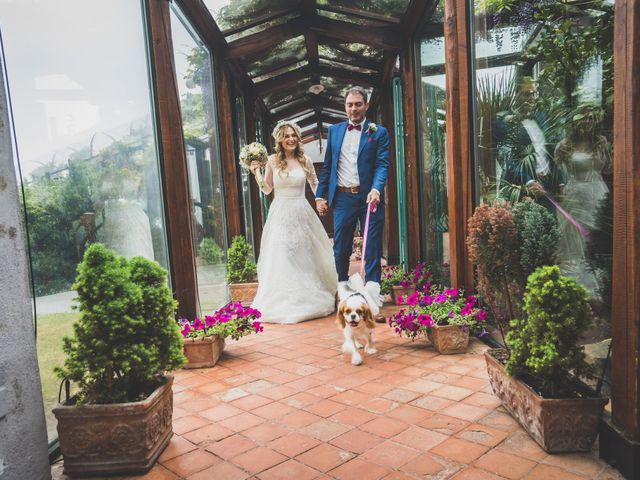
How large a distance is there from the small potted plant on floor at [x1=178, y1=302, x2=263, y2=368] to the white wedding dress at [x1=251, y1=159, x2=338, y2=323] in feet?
3.25

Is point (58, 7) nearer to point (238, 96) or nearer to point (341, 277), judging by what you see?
point (341, 277)

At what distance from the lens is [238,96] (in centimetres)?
717

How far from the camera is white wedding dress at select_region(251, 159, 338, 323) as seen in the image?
451 centimetres

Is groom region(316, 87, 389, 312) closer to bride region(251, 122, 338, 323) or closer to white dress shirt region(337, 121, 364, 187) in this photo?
white dress shirt region(337, 121, 364, 187)

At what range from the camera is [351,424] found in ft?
7.04

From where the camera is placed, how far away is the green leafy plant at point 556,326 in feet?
5.70

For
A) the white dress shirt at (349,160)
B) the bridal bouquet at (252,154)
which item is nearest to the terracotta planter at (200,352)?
the white dress shirt at (349,160)

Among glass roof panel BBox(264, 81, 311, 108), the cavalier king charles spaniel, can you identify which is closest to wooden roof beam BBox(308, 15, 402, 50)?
glass roof panel BBox(264, 81, 311, 108)

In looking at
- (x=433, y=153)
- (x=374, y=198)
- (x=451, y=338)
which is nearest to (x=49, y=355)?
(x=451, y=338)

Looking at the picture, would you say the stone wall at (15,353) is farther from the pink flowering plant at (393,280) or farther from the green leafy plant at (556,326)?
the pink flowering plant at (393,280)

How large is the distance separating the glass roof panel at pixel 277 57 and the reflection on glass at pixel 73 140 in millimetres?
3283

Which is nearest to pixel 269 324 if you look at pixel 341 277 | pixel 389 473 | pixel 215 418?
pixel 341 277

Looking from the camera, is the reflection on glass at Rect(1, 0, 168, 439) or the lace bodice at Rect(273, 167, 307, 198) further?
the lace bodice at Rect(273, 167, 307, 198)

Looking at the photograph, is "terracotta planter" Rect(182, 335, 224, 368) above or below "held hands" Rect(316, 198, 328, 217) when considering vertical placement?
below
